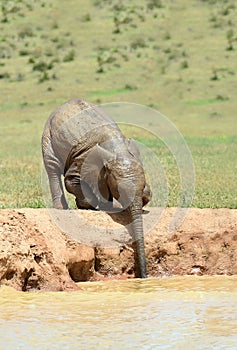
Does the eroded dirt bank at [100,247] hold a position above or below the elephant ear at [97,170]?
below

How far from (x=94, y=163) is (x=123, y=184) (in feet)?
2.44

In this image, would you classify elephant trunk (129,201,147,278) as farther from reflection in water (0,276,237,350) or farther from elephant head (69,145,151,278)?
reflection in water (0,276,237,350)

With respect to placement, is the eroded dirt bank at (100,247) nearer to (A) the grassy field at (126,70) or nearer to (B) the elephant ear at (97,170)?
(B) the elephant ear at (97,170)

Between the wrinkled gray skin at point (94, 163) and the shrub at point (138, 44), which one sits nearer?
the wrinkled gray skin at point (94, 163)

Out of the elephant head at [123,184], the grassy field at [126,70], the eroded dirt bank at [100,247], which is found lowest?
the grassy field at [126,70]

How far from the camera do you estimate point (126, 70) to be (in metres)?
41.2

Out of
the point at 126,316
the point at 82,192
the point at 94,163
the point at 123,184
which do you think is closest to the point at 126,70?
the point at 82,192

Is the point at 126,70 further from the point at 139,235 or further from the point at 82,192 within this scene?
the point at 139,235

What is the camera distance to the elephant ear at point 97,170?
12.0 metres

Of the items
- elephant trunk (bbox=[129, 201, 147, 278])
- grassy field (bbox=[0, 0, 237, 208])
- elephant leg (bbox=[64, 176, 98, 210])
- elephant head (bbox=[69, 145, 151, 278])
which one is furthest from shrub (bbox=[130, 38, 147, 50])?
elephant trunk (bbox=[129, 201, 147, 278])

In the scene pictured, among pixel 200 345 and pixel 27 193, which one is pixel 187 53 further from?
pixel 200 345

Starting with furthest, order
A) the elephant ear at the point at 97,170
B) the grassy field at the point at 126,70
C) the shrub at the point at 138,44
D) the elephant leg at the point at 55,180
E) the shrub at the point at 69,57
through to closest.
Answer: the shrub at the point at 138,44 → the shrub at the point at 69,57 → the grassy field at the point at 126,70 → the elephant leg at the point at 55,180 → the elephant ear at the point at 97,170

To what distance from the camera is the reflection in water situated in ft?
27.7

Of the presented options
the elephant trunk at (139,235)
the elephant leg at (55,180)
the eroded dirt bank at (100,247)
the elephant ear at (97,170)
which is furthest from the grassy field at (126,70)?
the elephant trunk at (139,235)
